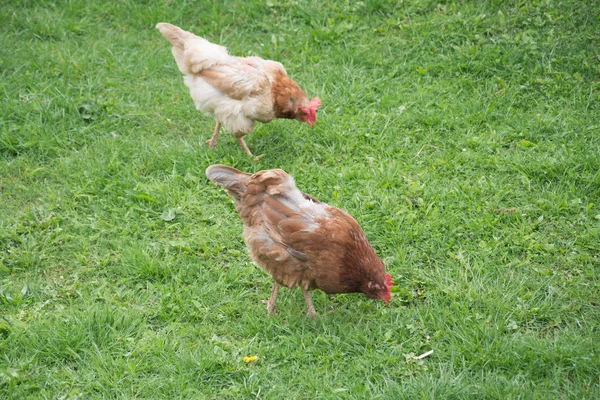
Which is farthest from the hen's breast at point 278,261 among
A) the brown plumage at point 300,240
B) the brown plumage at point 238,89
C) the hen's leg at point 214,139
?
the hen's leg at point 214,139

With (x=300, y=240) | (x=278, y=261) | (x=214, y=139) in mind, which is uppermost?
(x=300, y=240)

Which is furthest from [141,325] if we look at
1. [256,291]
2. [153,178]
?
[153,178]

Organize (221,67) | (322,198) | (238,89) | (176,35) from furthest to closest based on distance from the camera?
(176,35) < (221,67) < (238,89) < (322,198)

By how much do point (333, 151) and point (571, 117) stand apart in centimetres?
247

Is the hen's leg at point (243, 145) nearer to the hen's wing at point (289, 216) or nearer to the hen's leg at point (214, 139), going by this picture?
the hen's leg at point (214, 139)

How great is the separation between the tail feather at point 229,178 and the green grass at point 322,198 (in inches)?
30.8

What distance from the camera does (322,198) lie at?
19.5 feet

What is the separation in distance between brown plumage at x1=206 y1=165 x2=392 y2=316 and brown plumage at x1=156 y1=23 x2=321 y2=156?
1416mm

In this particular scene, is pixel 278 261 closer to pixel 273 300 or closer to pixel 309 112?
pixel 273 300

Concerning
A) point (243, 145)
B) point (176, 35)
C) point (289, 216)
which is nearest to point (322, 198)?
point (243, 145)

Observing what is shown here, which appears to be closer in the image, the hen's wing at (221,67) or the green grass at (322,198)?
the green grass at (322,198)

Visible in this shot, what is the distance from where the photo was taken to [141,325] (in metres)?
4.79

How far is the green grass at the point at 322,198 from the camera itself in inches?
174

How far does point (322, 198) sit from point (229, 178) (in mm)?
1313
